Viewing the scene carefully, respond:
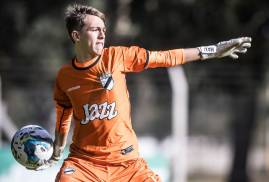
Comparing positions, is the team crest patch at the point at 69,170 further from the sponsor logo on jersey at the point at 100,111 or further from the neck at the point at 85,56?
the neck at the point at 85,56

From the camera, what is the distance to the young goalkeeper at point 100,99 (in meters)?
6.61

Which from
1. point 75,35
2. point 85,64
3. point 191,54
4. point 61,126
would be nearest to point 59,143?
point 61,126

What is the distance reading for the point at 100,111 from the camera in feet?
21.6

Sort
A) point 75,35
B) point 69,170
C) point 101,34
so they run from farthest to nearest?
point 75,35, point 101,34, point 69,170

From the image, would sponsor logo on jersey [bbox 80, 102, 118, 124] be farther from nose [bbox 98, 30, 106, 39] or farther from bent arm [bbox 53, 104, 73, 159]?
nose [bbox 98, 30, 106, 39]

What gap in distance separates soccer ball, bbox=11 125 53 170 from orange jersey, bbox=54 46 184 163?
24cm

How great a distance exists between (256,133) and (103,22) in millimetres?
13906

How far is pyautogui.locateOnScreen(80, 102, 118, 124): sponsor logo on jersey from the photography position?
6.60m

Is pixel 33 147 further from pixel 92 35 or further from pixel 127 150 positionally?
pixel 92 35

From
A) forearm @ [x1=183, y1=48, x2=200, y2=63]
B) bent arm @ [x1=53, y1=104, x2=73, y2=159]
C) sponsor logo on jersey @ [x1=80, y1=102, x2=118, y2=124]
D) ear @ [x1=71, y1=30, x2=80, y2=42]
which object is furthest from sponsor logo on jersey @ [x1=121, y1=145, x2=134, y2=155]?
ear @ [x1=71, y1=30, x2=80, y2=42]

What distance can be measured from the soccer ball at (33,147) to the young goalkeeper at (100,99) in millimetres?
241

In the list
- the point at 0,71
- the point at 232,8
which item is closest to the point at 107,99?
the point at 0,71

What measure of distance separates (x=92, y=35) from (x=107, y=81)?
388mm

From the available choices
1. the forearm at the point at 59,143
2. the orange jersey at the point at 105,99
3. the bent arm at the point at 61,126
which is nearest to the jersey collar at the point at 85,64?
the orange jersey at the point at 105,99
